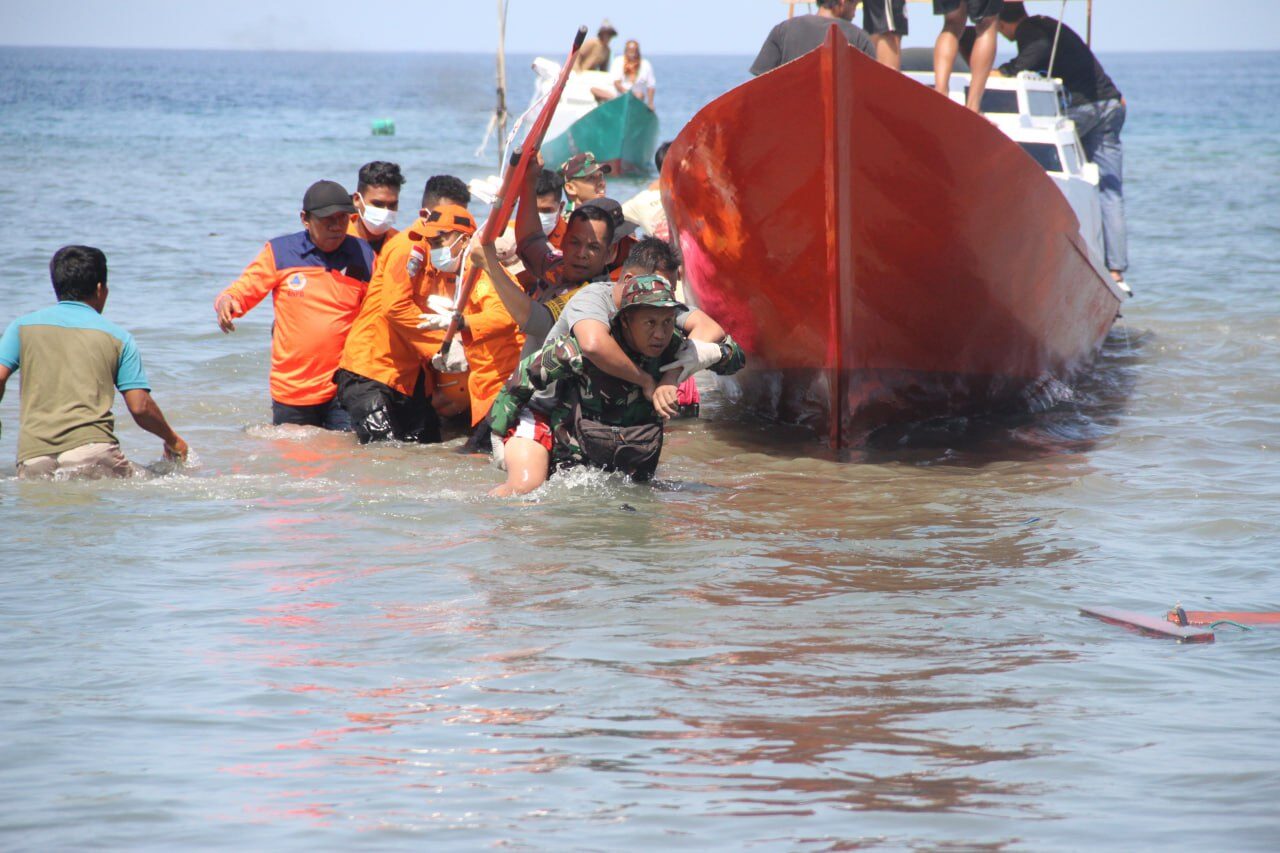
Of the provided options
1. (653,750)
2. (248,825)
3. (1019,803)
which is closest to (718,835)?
(653,750)

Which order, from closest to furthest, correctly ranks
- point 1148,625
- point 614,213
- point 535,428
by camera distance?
point 1148,625 < point 535,428 < point 614,213

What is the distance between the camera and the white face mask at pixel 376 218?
26.0ft

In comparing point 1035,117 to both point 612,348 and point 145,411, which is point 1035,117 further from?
point 145,411

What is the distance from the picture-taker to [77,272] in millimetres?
6184

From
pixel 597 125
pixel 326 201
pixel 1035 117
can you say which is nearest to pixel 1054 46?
pixel 1035 117

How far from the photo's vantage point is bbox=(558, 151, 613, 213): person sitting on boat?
798 cm

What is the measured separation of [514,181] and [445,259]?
67 centimetres

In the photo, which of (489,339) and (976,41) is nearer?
(489,339)

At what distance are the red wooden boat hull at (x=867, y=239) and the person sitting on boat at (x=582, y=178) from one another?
0.39 m

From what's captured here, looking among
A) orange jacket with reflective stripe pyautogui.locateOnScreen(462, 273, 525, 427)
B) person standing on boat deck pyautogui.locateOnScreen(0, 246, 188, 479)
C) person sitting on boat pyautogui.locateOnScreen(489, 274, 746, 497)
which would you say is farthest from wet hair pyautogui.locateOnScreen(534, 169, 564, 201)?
person standing on boat deck pyautogui.locateOnScreen(0, 246, 188, 479)

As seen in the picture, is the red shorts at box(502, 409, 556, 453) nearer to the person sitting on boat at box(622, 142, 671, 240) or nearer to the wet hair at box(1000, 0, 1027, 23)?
the person sitting on boat at box(622, 142, 671, 240)

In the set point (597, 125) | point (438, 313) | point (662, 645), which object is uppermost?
point (597, 125)

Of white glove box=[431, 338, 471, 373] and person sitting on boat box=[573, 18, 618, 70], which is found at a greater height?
person sitting on boat box=[573, 18, 618, 70]

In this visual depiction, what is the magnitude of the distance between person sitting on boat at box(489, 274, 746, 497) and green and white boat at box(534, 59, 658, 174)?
20530 mm
